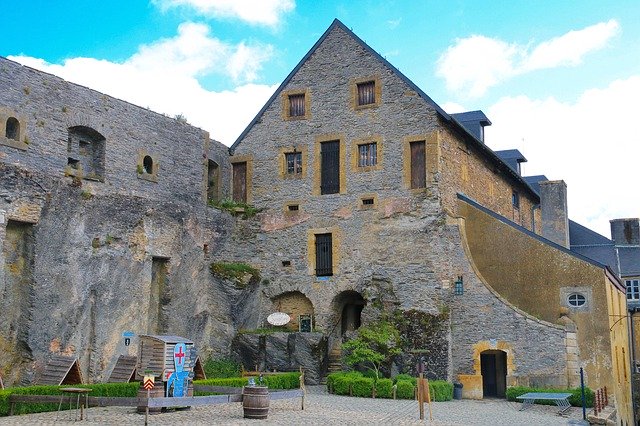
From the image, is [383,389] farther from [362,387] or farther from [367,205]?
[367,205]

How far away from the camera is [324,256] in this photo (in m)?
27.7

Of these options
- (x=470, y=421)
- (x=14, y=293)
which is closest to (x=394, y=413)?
(x=470, y=421)

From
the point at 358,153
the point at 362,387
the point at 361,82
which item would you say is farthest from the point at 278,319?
the point at 361,82

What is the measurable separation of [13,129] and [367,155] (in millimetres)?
12349

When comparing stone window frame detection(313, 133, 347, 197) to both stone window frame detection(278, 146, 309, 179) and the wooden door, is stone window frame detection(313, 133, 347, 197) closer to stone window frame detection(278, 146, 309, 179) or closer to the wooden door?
stone window frame detection(278, 146, 309, 179)

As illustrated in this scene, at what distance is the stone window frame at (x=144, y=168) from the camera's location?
80.6ft

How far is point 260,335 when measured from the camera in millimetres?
26641

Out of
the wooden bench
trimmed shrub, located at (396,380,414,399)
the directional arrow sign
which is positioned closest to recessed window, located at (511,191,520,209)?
the wooden bench

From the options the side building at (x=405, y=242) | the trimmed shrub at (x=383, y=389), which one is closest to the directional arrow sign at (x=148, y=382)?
the trimmed shrub at (x=383, y=389)

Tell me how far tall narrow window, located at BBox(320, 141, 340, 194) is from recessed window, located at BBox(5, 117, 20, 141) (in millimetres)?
11254

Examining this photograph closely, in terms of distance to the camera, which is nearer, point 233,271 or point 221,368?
point 221,368

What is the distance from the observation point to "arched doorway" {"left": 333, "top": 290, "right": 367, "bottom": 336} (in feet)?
92.0

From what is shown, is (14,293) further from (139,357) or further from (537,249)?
(537,249)

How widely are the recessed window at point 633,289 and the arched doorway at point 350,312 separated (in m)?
18.3
